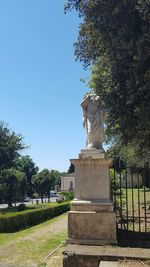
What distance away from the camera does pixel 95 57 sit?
10.3 meters

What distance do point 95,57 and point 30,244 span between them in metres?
5.61

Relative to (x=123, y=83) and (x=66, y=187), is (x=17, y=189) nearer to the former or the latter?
(x=66, y=187)

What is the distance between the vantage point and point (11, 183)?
52.9 meters

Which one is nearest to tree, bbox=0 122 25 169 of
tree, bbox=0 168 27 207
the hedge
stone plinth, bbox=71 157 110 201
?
tree, bbox=0 168 27 207

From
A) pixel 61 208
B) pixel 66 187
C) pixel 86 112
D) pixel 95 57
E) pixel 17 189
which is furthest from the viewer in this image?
pixel 66 187

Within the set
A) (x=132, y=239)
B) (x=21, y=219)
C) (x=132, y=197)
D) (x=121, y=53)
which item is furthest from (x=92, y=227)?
(x=21, y=219)

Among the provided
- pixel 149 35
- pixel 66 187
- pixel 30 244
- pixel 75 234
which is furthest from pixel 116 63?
pixel 66 187

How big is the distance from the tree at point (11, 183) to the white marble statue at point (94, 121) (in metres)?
40.6

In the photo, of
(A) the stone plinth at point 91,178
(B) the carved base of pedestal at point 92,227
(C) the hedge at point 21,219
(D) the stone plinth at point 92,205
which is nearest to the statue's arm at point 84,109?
(D) the stone plinth at point 92,205

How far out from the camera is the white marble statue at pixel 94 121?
887 centimetres

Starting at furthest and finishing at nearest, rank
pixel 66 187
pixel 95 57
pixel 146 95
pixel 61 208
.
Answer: pixel 66 187
pixel 61 208
pixel 95 57
pixel 146 95

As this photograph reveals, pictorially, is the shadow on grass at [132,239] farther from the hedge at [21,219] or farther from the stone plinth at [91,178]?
the hedge at [21,219]

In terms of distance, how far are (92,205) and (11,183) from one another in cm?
4603

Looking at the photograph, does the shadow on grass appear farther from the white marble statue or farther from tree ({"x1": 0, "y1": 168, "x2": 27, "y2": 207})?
tree ({"x1": 0, "y1": 168, "x2": 27, "y2": 207})
